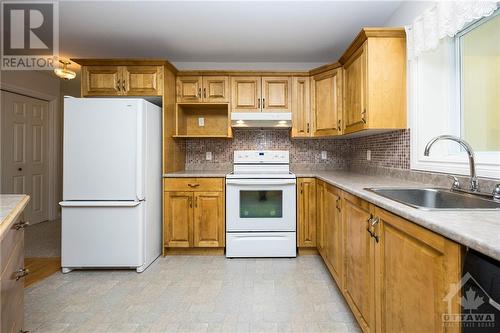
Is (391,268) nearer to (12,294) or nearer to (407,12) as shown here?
(12,294)

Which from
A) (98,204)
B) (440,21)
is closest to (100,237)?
(98,204)

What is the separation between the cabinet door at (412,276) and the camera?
823mm

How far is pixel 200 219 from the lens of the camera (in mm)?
2883

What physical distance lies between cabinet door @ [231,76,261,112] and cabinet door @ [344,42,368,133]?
3.35 ft

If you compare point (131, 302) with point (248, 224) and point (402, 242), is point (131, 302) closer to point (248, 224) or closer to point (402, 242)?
point (248, 224)

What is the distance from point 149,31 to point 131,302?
2.54 metres

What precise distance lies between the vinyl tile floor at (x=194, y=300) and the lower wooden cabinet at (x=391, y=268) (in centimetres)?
27

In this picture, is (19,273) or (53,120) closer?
(19,273)

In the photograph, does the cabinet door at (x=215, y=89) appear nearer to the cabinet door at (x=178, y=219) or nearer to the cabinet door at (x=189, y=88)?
the cabinet door at (x=189, y=88)

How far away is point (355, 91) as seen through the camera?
2430mm

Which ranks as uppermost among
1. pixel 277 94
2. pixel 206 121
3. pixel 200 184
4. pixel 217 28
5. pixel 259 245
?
pixel 217 28

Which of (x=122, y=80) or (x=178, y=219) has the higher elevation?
(x=122, y=80)
